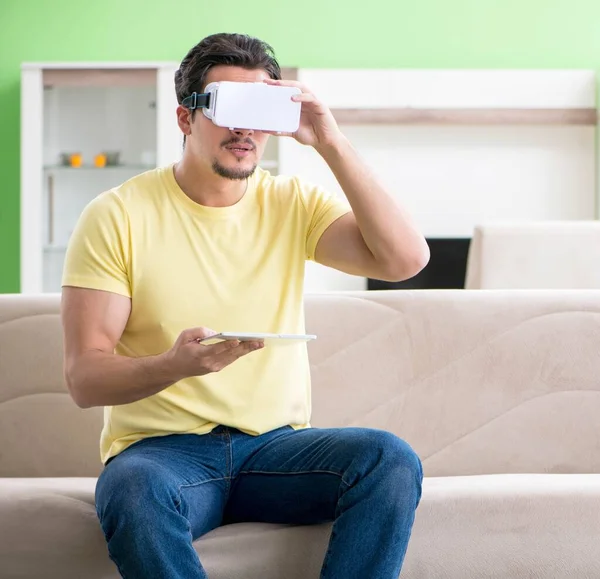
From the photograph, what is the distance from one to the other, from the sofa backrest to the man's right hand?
67 centimetres

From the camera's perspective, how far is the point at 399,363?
7.00 ft

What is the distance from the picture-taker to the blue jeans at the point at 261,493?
145 cm

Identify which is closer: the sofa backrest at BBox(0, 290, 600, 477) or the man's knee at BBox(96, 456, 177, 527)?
the man's knee at BBox(96, 456, 177, 527)

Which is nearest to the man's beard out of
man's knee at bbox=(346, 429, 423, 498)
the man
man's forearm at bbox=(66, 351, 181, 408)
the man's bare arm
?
the man

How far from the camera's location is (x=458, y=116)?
19.0ft

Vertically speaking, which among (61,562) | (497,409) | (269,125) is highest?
(269,125)

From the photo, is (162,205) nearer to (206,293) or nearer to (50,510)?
(206,293)

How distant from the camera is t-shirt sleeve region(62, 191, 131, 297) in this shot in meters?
1.71

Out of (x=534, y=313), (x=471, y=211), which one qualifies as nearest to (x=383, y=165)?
(x=471, y=211)

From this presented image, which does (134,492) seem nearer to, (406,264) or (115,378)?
(115,378)

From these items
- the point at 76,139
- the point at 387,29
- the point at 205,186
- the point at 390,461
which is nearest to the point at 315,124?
the point at 205,186

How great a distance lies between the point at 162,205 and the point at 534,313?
826 mm

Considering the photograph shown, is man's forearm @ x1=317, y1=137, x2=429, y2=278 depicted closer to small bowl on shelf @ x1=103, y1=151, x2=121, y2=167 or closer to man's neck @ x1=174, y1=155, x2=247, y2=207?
man's neck @ x1=174, y1=155, x2=247, y2=207

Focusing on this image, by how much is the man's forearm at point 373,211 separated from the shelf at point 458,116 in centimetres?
404
